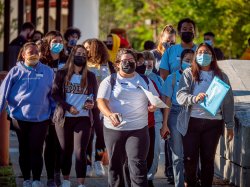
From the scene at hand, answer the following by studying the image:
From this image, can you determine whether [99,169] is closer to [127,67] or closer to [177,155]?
[177,155]

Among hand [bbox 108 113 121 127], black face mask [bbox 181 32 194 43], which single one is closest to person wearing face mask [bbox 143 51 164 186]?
black face mask [bbox 181 32 194 43]

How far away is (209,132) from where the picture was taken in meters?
9.41

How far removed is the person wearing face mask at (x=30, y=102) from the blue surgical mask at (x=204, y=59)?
1.92 metres

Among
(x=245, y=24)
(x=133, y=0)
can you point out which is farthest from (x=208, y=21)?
(x=133, y=0)

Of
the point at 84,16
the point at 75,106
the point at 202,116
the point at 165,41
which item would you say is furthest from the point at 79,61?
the point at 84,16

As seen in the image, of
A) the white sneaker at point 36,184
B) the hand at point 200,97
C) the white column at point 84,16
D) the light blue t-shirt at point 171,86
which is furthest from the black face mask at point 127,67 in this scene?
the white column at point 84,16

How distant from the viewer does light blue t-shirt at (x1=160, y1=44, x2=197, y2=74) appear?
1070 cm

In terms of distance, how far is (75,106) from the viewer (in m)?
9.98

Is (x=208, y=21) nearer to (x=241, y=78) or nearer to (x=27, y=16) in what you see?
(x=27, y=16)

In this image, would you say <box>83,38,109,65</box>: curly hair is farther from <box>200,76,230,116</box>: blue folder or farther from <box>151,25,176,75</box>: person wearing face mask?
<box>200,76,230,116</box>: blue folder

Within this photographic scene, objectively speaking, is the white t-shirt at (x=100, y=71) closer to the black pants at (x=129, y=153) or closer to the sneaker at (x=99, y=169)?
the sneaker at (x=99, y=169)

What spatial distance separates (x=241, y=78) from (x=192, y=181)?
2.94m

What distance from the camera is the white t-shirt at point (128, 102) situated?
9.05 metres

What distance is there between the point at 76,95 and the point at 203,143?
5.18 feet
